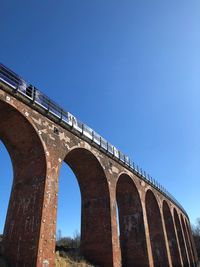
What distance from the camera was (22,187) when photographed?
1080cm

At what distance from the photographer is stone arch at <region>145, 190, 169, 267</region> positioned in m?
20.8

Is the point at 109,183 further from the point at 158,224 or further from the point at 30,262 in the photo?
the point at 158,224

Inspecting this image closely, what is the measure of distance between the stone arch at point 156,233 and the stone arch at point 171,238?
9.93ft

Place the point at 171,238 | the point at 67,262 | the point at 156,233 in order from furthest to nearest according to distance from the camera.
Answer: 1. the point at 171,238
2. the point at 156,233
3. the point at 67,262

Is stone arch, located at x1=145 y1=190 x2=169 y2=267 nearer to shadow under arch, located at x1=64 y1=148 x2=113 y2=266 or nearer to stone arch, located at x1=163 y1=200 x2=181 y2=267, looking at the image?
stone arch, located at x1=163 y1=200 x2=181 y2=267

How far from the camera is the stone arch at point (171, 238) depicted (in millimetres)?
24859

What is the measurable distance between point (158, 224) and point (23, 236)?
609 inches

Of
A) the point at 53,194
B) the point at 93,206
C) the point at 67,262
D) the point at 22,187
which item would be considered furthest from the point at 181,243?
the point at 22,187

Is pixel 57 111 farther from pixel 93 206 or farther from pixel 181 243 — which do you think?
pixel 181 243

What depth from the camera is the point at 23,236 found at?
30.9 ft

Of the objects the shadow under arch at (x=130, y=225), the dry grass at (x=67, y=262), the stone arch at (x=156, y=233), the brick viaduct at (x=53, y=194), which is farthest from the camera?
the stone arch at (x=156, y=233)

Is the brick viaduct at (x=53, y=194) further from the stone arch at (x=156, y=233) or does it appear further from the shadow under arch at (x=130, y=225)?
the stone arch at (x=156, y=233)

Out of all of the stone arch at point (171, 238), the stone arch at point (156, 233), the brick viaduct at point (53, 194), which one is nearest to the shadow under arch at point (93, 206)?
the brick viaduct at point (53, 194)

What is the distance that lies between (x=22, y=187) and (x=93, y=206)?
18.3 feet
